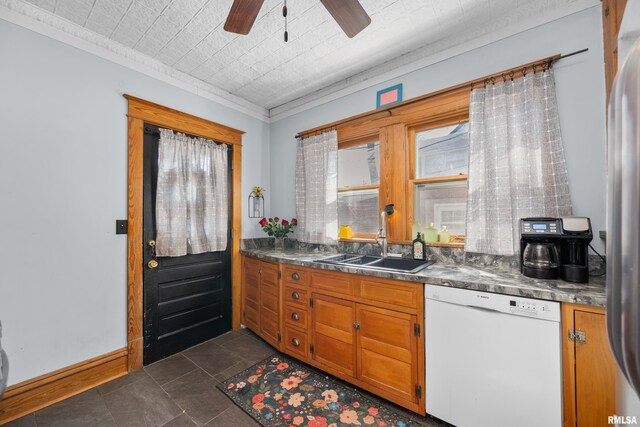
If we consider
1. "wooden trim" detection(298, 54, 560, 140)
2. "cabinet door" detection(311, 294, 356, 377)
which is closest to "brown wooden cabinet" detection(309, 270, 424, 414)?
"cabinet door" detection(311, 294, 356, 377)

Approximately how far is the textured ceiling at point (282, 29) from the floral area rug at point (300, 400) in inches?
110

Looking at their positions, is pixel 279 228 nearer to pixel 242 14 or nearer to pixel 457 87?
pixel 242 14

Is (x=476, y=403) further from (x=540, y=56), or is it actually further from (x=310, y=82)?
(x=310, y=82)

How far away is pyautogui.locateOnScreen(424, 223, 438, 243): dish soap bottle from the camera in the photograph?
2.18 meters

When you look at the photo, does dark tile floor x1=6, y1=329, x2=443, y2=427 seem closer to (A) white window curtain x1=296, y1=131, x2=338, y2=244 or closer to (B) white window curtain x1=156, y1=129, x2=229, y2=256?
(B) white window curtain x1=156, y1=129, x2=229, y2=256

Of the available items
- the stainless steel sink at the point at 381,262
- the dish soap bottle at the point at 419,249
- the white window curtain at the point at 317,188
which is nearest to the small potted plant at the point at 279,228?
the white window curtain at the point at 317,188

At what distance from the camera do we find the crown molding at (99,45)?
172 centimetres

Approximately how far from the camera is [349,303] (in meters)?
1.92

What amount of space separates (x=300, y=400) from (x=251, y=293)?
4.20 feet

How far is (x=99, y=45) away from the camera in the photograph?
6.69 feet

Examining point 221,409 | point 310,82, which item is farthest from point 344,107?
point 221,409

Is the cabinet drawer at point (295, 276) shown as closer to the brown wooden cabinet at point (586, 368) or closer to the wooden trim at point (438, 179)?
the wooden trim at point (438, 179)

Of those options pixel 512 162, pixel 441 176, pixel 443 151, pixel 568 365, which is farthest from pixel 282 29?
pixel 568 365

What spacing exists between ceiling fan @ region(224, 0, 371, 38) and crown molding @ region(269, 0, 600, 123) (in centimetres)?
99
